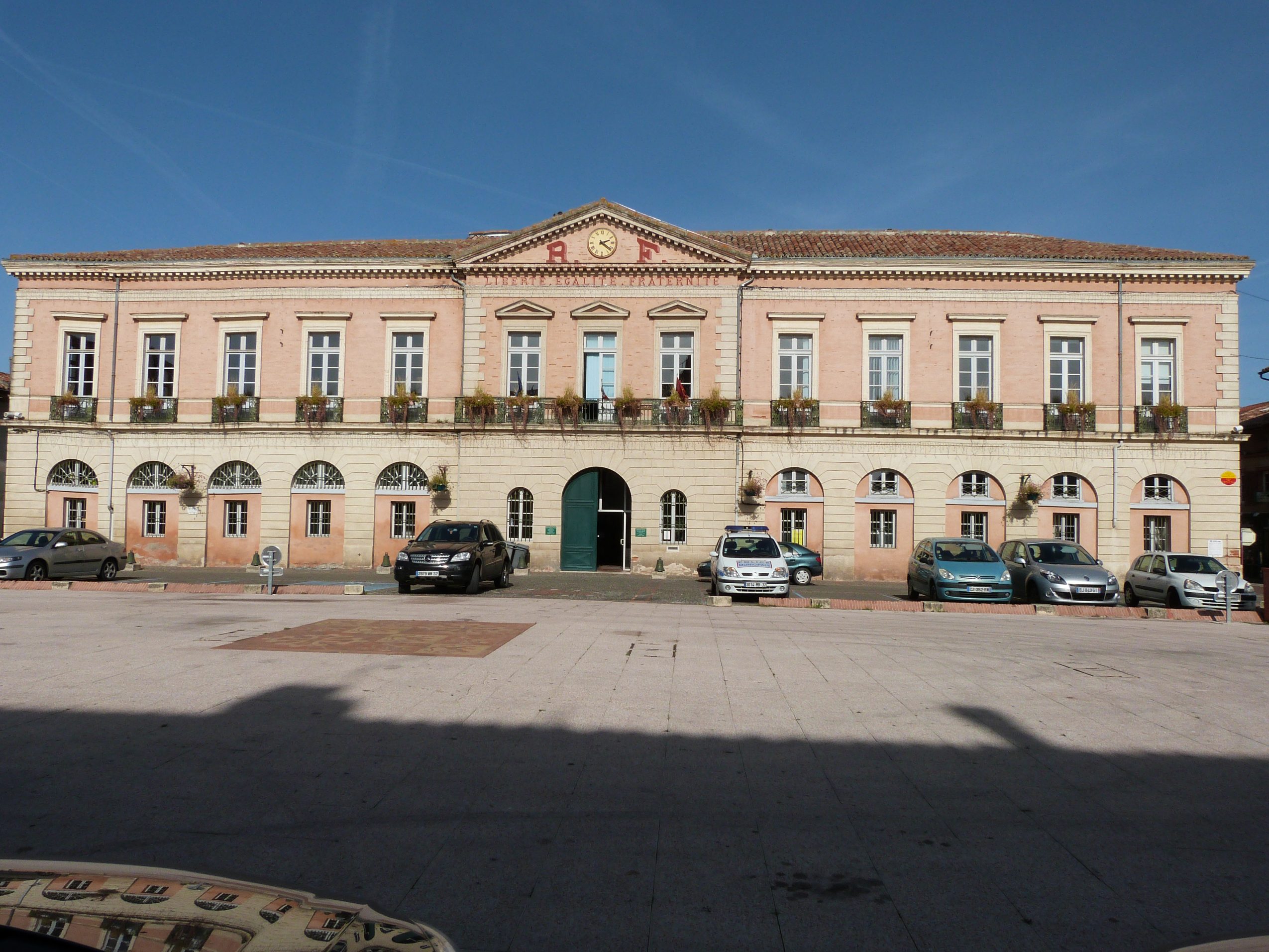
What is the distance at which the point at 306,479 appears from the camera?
30.5 m

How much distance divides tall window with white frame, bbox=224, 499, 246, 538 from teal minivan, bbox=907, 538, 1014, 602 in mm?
22883

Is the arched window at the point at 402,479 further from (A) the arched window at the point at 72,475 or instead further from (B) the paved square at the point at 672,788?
(B) the paved square at the point at 672,788

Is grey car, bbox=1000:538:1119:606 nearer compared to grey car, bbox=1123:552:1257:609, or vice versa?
grey car, bbox=1000:538:1119:606

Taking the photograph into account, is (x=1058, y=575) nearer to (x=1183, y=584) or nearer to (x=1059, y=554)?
(x=1059, y=554)

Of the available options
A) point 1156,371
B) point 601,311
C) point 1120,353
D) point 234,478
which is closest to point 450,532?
point 601,311

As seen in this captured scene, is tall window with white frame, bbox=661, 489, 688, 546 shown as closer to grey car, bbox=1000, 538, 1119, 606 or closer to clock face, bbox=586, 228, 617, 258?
clock face, bbox=586, 228, 617, 258

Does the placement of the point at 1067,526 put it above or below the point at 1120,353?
below

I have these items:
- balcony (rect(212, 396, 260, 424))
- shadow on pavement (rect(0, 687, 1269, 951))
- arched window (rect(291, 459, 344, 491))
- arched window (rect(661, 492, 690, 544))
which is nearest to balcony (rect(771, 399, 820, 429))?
arched window (rect(661, 492, 690, 544))

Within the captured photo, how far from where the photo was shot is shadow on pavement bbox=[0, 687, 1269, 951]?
12.5 feet

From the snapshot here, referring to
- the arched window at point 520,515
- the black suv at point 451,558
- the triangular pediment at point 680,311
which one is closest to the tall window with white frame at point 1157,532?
the triangular pediment at point 680,311

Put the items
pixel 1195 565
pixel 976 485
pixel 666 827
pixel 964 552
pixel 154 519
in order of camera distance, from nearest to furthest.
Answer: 1. pixel 666 827
2. pixel 964 552
3. pixel 1195 565
4. pixel 976 485
5. pixel 154 519

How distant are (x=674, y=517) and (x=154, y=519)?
1871cm

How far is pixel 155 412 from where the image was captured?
3112 centimetres

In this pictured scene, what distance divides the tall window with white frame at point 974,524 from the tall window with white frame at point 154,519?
91.8 ft
